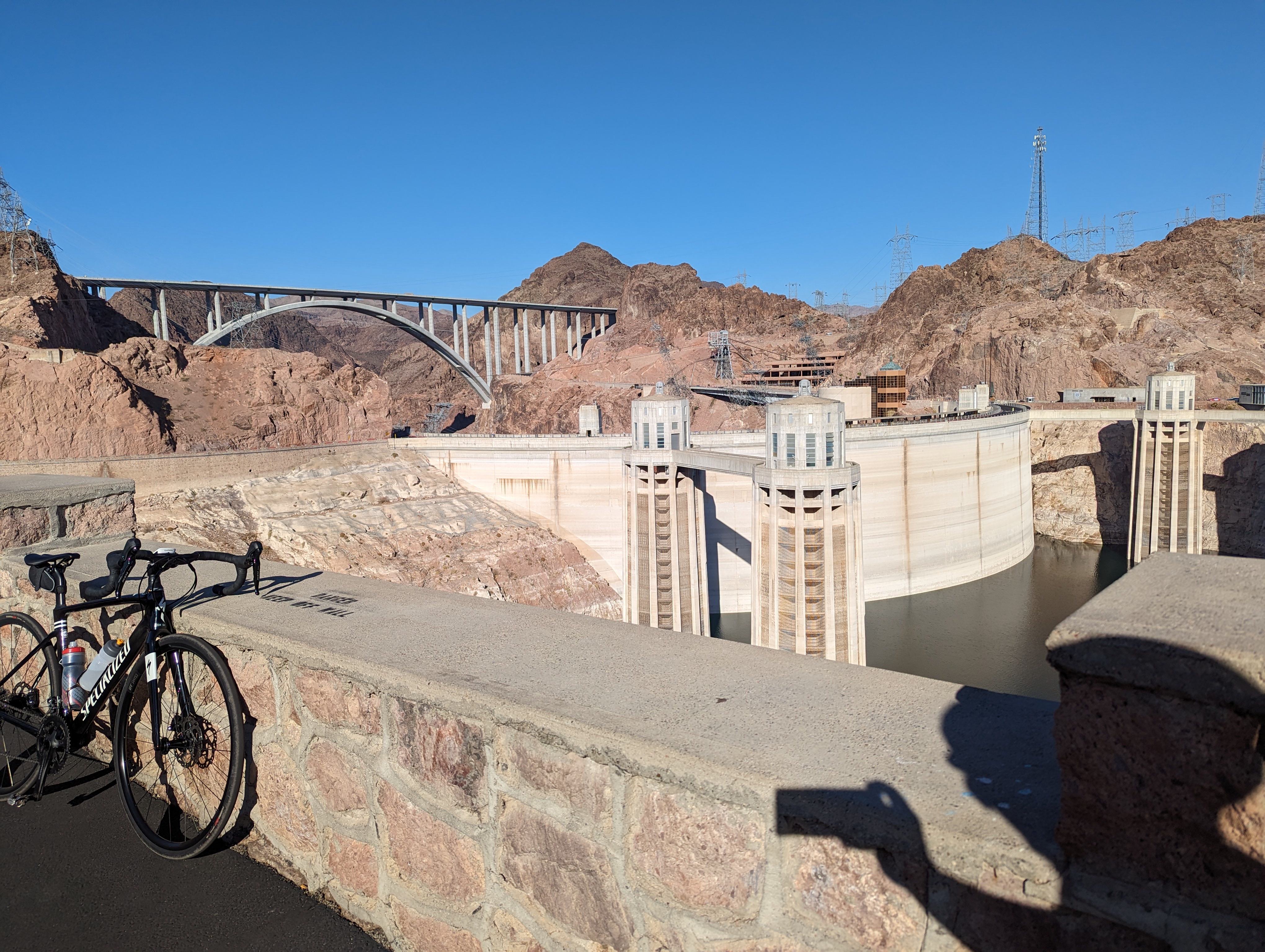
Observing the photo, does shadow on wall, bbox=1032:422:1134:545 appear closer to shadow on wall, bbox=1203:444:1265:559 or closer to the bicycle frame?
shadow on wall, bbox=1203:444:1265:559

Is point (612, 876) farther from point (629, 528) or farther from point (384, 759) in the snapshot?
point (629, 528)

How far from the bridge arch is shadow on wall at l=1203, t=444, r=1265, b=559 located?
4398 centimetres

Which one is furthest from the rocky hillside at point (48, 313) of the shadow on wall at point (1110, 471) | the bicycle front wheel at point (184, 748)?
the shadow on wall at point (1110, 471)

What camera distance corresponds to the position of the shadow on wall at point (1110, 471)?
40812mm

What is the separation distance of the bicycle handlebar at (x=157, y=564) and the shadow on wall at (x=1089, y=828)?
241cm

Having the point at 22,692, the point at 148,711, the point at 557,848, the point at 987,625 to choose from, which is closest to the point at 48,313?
the point at 22,692

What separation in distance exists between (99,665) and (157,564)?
1.71 ft

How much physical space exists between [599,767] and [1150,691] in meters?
1.22

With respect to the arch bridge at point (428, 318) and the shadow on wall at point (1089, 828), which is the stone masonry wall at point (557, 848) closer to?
the shadow on wall at point (1089, 828)

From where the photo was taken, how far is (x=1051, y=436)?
42750 mm

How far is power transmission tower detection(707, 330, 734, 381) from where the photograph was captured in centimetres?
6588

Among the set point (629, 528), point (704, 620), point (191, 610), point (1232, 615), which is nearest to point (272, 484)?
point (629, 528)

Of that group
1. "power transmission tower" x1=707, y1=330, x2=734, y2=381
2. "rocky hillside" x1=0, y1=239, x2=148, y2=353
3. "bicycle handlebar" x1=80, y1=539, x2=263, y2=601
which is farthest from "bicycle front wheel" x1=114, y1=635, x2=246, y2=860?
"power transmission tower" x1=707, y1=330, x2=734, y2=381

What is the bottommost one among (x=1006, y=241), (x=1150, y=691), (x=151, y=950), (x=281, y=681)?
(x=151, y=950)
